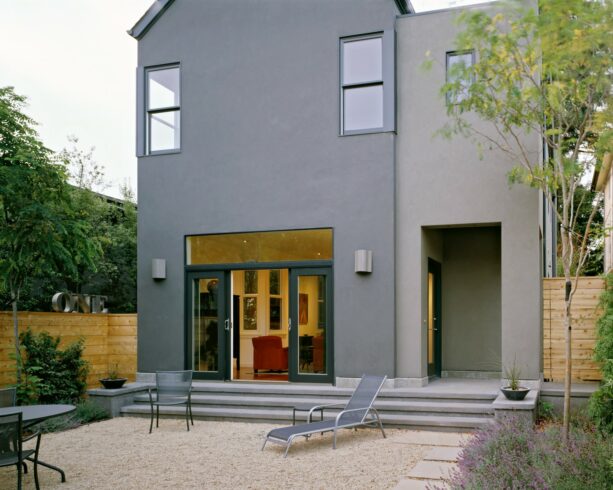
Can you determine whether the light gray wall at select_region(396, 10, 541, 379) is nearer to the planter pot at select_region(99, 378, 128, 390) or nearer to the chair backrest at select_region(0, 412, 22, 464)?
the planter pot at select_region(99, 378, 128, 390)

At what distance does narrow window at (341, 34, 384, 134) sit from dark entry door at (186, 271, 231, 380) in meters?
3.71

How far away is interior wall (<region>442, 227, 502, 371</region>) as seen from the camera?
12.8m

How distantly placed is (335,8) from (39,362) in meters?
7.77

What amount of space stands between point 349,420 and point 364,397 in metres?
0.52

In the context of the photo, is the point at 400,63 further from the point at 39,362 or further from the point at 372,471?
the point at 39,362

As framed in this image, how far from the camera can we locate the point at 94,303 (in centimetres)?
1673

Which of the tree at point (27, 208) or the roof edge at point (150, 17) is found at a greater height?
the roof edge at point (150, 17)

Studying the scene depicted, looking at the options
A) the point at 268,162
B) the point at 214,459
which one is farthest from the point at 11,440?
the point at 268,162

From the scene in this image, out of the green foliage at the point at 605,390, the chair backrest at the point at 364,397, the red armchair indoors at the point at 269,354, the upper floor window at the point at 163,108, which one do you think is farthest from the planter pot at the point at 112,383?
the green foliage at the point at 605,390

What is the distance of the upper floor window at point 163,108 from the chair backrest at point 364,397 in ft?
19.9

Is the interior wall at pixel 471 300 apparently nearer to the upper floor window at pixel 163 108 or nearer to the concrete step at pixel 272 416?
the concrete step at pixel 272 416

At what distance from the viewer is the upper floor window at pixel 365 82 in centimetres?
1159

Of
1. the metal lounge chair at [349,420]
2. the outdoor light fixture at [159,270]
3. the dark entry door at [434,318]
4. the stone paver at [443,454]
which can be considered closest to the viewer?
the stone paver at [443,454]

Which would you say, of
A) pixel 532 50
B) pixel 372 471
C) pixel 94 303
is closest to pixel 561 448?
pixel 372 471
